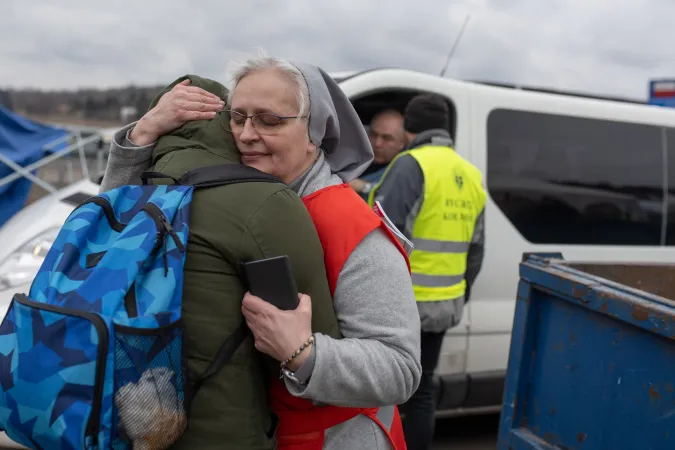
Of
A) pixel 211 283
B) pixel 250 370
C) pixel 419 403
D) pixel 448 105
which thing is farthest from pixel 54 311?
pixel 448 105

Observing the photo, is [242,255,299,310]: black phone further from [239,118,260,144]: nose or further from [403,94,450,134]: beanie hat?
[403,94,450,134]: beanie hat

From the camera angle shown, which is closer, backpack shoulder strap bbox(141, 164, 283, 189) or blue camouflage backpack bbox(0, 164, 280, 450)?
blue camouflage backpack bbox(0, 164, 280, 450)

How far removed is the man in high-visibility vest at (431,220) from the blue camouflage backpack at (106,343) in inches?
77.8

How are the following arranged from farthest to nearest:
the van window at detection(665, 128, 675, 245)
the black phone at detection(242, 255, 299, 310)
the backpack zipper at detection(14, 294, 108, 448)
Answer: the van window at detection(665, 128, 675, 245) → the black phone at detection(242, 255, 299, 310) → the backpack zipper at detection(14, 294, 108, 448)

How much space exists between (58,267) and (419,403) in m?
2.42

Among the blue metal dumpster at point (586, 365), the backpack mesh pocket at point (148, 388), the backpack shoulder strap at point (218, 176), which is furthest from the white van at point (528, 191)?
the backpack mesh pocket at point (148, 388)

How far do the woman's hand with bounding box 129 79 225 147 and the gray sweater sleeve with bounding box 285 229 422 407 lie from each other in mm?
504

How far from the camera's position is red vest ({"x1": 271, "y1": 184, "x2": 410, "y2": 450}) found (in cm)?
134

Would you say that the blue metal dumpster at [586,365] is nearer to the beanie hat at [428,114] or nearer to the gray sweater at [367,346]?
the gray sweater at [367,346]

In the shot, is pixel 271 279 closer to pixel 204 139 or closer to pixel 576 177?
pixel 204 139

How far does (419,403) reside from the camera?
3.21m

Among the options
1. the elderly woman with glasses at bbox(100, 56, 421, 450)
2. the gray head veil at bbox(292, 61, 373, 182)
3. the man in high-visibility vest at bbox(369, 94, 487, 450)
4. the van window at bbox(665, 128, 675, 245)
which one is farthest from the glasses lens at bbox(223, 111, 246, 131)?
the van window at bbox(665, 128, 675, 245)

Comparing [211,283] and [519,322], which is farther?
[519,322]

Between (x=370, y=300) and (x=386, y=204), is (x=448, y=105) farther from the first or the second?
(x=370, y=300)
